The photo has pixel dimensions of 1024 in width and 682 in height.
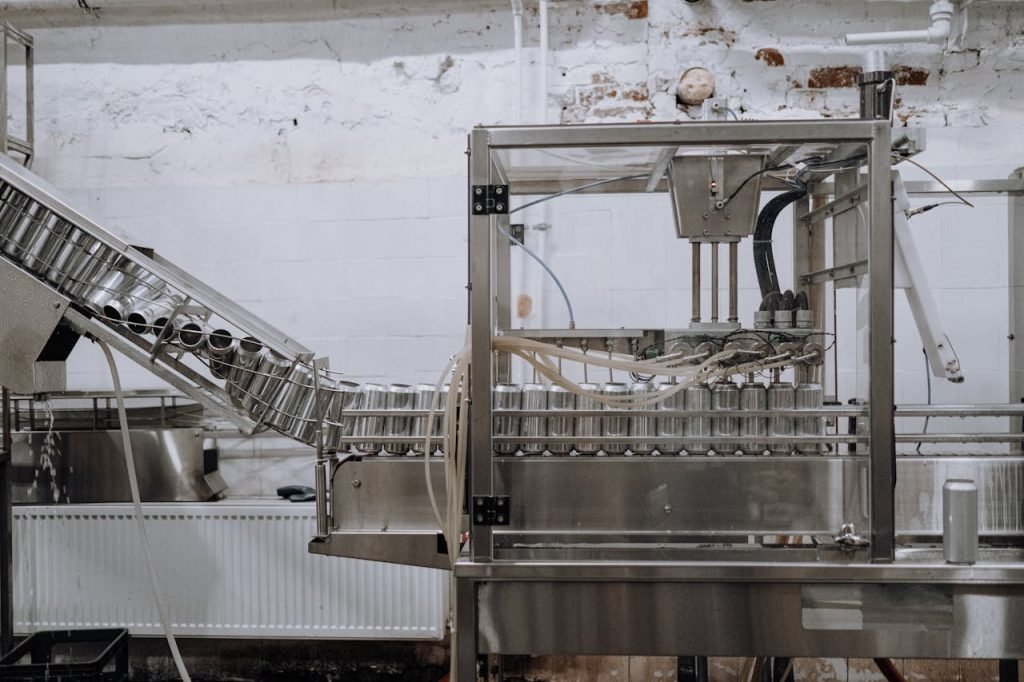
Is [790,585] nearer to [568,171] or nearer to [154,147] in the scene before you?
[568,171]

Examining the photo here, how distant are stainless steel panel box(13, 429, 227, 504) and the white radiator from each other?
0.19 feet

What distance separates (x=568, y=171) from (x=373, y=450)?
2.51ft

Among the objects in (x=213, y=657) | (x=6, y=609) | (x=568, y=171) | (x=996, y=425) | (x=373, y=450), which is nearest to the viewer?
(x=373, y=450)

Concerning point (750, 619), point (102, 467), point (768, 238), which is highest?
point (768, 238)

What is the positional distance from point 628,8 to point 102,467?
225 cm

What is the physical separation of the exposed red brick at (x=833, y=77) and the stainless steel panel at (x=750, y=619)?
5.58 ft

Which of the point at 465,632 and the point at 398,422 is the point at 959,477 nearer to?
the point at 465,632

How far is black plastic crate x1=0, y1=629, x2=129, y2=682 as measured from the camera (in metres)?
2.04

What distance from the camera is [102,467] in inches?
93.2

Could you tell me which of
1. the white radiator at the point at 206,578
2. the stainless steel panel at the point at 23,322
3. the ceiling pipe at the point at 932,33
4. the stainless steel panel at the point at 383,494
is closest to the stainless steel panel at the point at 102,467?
the white radiator at the point at 206,578

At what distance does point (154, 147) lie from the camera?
257cm

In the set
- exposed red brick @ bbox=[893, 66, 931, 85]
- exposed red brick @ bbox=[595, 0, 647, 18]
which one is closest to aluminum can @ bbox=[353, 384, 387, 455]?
exposed red brick @ bbox=[595, 0, 647, 18]

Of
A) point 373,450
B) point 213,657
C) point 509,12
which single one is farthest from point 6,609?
point 509,12

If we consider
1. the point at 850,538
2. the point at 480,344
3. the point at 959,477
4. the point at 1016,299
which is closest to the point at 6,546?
the point at 480,344
